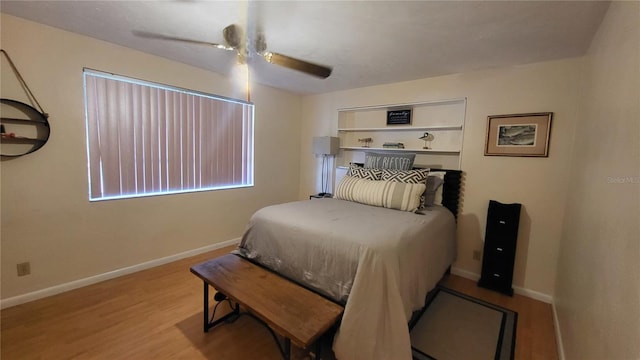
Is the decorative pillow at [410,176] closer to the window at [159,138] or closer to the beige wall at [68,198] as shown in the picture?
the window at [159,138]

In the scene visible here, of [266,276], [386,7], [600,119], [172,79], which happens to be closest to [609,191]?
[600,119]

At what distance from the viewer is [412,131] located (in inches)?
131

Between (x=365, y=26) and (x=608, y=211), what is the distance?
1.73 m

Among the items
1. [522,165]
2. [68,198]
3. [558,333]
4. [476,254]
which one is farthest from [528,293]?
[68,198]

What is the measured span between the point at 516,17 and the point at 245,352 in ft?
9.21

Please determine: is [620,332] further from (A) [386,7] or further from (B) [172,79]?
(B) [172,79]

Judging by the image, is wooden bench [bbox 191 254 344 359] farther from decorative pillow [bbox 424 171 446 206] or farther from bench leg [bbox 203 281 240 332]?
decorative pillow [bbox 424 171 446 206]

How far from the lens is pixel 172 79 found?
2.81 meters

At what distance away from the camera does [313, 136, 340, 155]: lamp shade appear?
3.75m

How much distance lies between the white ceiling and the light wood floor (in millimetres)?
2210

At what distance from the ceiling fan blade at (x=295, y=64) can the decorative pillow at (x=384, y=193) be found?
1287mm

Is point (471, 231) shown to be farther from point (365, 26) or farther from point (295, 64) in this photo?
point (295, 64)

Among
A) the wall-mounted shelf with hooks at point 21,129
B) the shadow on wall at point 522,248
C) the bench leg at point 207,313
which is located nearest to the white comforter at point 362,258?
the bench leg at point 207,313

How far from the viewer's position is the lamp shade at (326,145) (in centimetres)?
375
